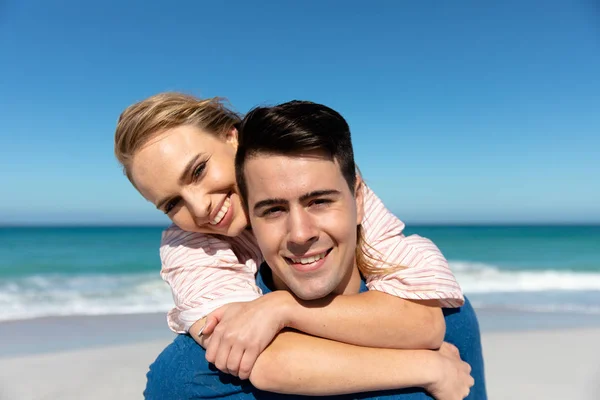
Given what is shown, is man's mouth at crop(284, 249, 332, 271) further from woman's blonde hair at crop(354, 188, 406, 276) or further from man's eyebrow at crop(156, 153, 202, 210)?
man's eyebrow at crop(156, 153, 202, 210)

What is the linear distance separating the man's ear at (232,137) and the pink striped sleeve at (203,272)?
540mm

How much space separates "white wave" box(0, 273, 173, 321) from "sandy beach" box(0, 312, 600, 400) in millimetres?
1398

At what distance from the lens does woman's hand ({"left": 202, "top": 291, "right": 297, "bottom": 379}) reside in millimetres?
1858

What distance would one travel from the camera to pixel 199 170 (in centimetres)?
241

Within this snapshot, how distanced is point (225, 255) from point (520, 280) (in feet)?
51.4

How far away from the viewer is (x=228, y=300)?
82.3 inches

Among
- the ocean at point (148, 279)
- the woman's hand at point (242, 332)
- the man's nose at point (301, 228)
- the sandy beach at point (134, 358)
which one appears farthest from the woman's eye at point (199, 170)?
the ocean at point (148, 279)

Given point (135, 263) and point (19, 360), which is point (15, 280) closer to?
point (135, 263)

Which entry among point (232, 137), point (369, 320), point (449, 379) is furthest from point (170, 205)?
point (449, 379)

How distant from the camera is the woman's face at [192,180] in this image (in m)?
2.33

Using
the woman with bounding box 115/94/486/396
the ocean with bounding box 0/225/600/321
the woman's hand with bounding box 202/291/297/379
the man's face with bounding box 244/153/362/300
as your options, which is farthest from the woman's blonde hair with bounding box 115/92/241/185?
the ocean with bounding box 0/225/600/321

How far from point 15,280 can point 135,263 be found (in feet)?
21.7

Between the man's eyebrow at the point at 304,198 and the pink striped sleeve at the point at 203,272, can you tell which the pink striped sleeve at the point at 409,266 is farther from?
the pink striped sleeve at the point at 203,272

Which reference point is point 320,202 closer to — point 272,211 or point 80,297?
point 272,211
